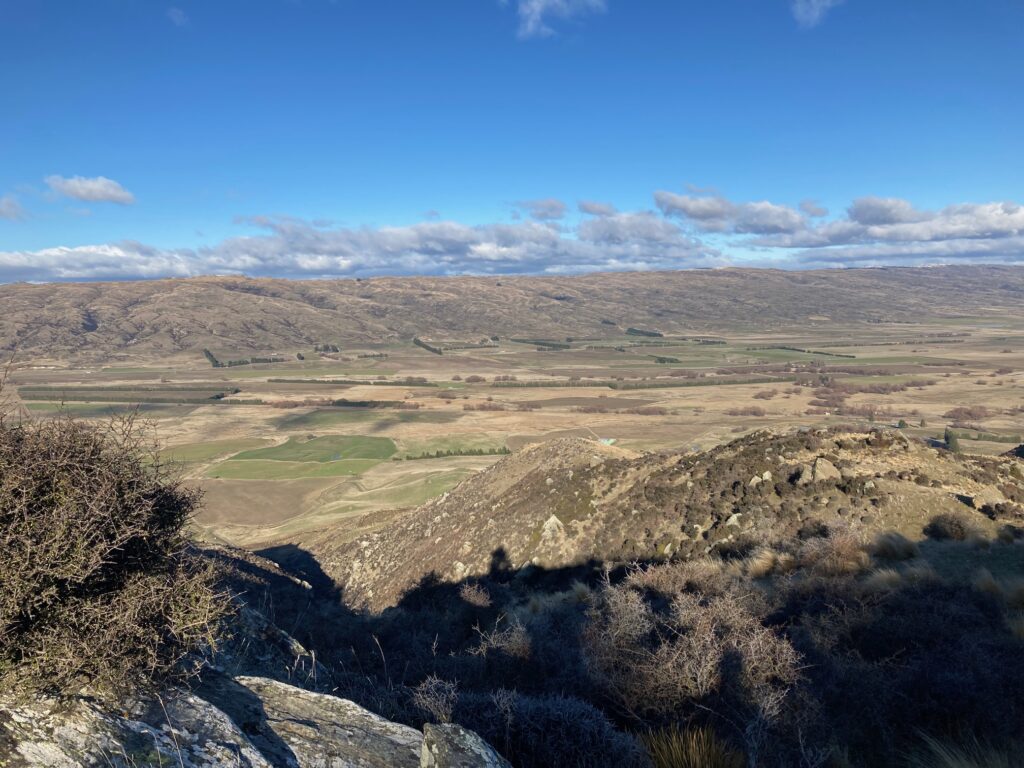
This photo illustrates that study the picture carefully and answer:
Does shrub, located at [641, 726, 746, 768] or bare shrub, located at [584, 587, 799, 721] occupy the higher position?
shrub, located at [641, 726, 746, 768]

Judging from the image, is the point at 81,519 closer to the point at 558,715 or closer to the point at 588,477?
the point at 558,715

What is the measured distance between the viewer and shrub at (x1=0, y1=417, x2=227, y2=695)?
4.54m

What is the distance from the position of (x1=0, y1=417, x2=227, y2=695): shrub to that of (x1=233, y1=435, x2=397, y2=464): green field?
205 feet

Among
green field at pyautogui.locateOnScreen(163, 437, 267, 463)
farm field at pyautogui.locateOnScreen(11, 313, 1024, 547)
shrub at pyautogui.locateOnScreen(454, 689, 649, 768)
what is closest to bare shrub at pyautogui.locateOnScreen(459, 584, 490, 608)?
farm field at pyautogui.locateOnScreen(11, 313, 1024, 547)

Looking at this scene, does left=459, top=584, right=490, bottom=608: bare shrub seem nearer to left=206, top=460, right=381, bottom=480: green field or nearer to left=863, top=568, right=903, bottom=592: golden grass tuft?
left=863, top=568, right=903, bottom=592: golden grass tuft

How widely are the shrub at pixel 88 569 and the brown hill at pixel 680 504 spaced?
1627 centimetres

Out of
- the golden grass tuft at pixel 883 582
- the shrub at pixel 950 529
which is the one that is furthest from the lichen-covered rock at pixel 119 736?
the shrub at pixel 950 529

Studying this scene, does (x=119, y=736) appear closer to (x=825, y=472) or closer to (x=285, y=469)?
(x=825, y=472)

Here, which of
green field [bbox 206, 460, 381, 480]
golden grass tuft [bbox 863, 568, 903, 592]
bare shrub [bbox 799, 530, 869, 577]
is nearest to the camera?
golden grass tuft [bbox 863, 568, 903, 592]

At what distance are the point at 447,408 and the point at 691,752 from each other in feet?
307

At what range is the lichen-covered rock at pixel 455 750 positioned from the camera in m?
5.08

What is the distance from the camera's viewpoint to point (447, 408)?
98625 mm

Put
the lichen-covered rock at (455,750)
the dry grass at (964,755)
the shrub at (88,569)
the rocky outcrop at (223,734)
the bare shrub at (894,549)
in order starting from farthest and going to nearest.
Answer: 1. the bare shrub at (894,549)
2. the dry grass at (964,755)
3. the lichen-covered rock at (455,750)
4. the shrub at (88,569)
5. the rocky outcrop at (223,734)

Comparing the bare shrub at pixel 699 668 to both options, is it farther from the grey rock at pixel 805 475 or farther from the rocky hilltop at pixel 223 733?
the grey rock at pixel 805 475
